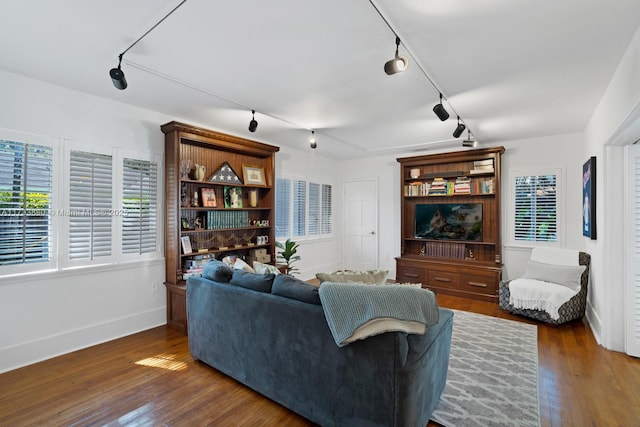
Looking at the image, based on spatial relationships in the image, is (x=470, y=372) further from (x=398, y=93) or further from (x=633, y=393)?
(x=398, y=93)

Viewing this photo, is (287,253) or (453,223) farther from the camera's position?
(453,223)

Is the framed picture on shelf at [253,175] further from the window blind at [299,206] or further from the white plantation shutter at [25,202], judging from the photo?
the white plantation shutter at [25,202]

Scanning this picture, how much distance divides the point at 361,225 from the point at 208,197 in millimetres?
3622

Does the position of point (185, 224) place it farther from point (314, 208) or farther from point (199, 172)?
point (314, 208)

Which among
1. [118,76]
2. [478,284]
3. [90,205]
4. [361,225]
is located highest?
[118,76]

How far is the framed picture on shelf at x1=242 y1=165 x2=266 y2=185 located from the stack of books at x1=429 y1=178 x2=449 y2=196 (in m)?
3.02

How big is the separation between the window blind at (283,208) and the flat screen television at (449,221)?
7.96ft

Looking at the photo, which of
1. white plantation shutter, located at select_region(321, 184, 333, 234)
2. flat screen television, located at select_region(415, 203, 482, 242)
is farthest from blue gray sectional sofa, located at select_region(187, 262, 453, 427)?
white plantation shutter, located at select_region(321, 184, 333, 234)

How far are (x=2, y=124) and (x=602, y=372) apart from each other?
224 inches

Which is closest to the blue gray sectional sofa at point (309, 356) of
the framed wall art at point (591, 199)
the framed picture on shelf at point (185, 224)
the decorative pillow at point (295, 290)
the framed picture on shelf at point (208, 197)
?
the decorative pillow at point (295, 290)

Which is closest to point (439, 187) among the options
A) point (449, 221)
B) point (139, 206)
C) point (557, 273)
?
point (449, 221)

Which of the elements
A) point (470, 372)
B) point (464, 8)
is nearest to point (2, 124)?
point (464, 8)

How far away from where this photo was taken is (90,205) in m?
3.25

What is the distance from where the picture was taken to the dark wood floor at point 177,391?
2.11m
